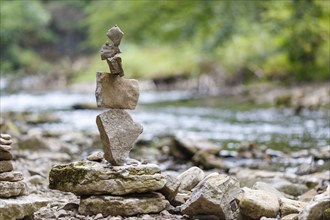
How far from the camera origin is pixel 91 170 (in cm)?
521

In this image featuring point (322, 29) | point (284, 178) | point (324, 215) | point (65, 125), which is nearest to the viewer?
point (324, 215)

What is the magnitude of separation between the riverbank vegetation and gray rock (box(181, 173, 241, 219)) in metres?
12.6

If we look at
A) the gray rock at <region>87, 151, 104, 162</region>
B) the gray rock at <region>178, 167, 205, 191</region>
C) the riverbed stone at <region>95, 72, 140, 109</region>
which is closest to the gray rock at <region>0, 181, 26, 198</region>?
the gray rock at <region>87, 151, 104, 162</region>

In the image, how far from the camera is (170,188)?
5.50m

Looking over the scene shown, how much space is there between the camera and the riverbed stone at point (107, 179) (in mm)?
5199

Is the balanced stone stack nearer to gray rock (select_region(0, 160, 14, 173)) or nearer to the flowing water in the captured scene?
gray rock (select_region(0, 160, 14, 173))

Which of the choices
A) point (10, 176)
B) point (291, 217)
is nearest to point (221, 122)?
point (291, 217)

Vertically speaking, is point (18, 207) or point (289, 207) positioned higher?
point (18, 207)

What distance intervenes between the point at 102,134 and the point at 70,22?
49.9 metres

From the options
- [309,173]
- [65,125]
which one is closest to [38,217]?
[309,173]

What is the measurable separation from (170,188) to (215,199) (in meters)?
0.70

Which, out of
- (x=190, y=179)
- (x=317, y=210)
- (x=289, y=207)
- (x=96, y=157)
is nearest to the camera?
(x=317, y=210)

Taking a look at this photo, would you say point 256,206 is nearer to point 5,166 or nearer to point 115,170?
point 115,170

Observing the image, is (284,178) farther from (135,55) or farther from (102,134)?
(135,55)
